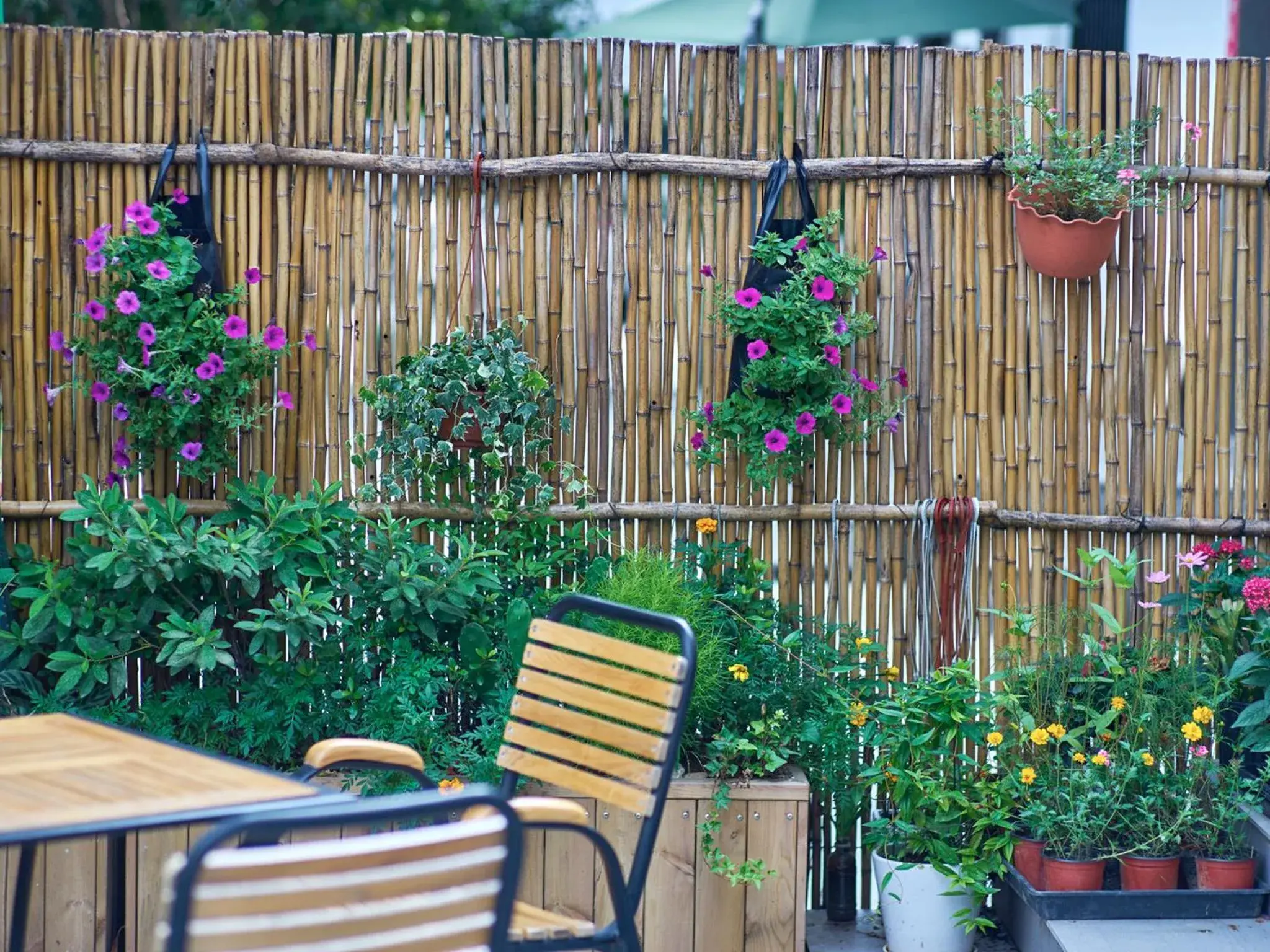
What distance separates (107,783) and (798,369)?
1.97 meters

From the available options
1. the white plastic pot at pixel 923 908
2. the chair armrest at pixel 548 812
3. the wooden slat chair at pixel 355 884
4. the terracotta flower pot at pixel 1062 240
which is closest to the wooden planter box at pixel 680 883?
the white plastic pot at pixel 923 908

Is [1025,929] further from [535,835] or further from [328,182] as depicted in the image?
[328,182]

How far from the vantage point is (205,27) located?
10.3m

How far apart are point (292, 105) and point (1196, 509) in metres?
2.51

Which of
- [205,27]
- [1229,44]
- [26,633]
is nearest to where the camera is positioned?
[26,633]

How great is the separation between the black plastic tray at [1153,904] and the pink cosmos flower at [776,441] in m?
1.16

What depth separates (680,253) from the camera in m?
3.60

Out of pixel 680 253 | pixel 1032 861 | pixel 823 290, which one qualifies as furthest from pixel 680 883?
pixel 680 253

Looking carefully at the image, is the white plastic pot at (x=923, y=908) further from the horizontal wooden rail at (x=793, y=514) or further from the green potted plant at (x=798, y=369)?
the green potted plant at (x=798, y=369)

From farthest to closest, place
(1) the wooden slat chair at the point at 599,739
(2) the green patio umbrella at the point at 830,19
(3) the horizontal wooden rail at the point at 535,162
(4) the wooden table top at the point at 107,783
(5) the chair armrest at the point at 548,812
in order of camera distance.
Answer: (2) the green patio umbrella at the point at 830,19, (3) the horizontal wooden rail at the point at 535,162, (1) the wooden slat chair at the point at 599,739, (5) the chair armrest at the point at 548,812, (4) the wooden table top at the point at 107,783

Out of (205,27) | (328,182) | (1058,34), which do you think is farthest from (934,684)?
(205,27)

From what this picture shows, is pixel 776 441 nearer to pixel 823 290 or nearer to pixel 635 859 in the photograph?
pixel 823 290

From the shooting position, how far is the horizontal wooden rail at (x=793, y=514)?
11.7ft

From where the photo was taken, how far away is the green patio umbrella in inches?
230
